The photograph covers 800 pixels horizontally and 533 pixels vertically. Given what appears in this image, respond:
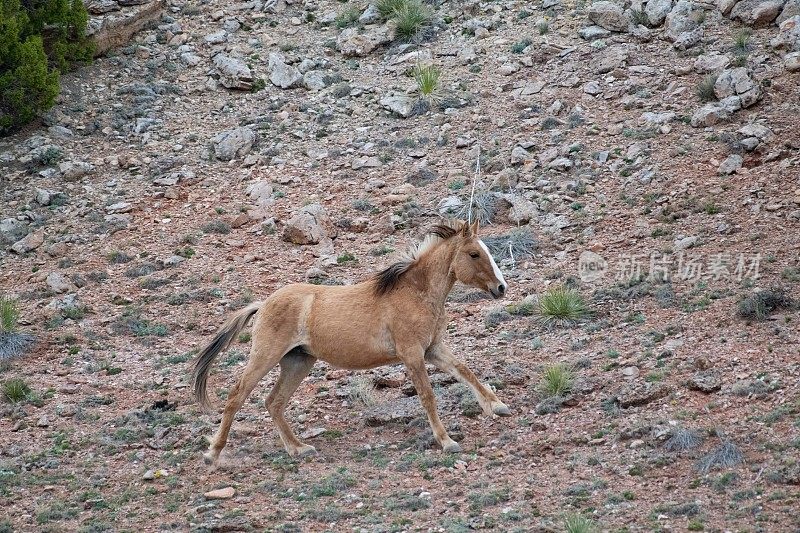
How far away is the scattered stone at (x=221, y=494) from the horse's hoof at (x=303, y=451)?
3.35 feet

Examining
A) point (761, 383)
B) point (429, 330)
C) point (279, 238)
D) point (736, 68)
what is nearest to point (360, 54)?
point (279, 238)

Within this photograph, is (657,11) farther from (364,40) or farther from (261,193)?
(261,193)

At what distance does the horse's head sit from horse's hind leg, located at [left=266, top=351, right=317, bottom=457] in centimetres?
188

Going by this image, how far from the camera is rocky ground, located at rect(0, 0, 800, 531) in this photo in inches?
353

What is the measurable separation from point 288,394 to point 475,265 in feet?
7.91

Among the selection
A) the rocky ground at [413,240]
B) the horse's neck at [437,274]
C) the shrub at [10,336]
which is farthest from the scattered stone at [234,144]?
the horse's neck at [437,274]

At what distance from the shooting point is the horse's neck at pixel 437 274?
10242mm

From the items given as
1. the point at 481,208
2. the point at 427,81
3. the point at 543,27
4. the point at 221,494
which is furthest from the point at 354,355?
the point at 543,27

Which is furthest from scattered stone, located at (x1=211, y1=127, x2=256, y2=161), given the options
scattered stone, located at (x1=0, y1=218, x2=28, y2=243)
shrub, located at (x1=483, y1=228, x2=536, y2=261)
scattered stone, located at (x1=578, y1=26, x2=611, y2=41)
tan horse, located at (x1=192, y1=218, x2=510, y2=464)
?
tan horse, located at (x1=192, y1=218, x2=510, y2=464)

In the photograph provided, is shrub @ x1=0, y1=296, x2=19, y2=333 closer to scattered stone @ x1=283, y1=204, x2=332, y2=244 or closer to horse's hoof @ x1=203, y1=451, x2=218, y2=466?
scattered stone @ x1=283, y1=204, x2=332, y2=244

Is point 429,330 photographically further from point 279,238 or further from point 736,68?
point 736,68

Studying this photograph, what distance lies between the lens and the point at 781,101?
16.0 meters

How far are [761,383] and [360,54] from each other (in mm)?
13852

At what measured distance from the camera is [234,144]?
1925 centimetres
